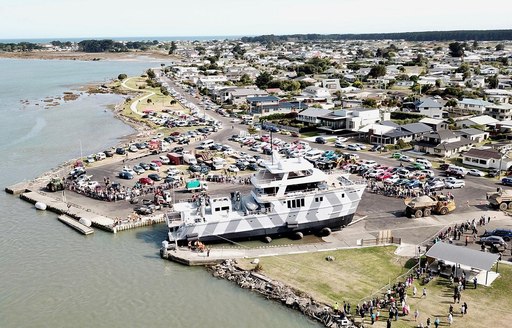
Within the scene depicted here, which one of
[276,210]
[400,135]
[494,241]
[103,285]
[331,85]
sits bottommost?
[103,285]

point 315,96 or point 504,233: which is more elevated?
point 315,96

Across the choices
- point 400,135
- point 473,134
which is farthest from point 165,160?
point 473,134

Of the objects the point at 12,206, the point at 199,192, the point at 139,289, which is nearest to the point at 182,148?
the point at 199,192

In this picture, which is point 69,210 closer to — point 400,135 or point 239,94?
point 400,135

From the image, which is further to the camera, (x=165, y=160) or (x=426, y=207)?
(x=165, y=160)

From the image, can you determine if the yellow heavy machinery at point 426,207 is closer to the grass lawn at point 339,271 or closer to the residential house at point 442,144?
the grass lawn at point 339,271

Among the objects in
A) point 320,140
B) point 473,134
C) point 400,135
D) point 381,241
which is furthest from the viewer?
point 320,140
